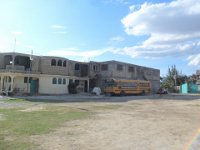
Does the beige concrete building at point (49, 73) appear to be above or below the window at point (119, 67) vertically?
below

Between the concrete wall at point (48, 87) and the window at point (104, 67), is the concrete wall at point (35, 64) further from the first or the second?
the window at point (104, 67)

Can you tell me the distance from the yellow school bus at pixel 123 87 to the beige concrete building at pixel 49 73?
4.07 meters

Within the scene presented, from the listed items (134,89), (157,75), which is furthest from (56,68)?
(157,75)

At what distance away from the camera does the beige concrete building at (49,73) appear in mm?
41438

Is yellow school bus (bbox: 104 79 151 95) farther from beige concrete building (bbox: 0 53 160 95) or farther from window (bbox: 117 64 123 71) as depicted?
window (bbox: 117 64 123 71)

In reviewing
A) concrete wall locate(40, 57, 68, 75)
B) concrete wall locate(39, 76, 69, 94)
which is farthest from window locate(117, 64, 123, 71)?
concrete wall locate(39, 76, 69, 94)

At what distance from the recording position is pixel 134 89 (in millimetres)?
52969

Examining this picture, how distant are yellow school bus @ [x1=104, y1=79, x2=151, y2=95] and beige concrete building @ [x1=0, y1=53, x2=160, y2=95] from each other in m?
4.07

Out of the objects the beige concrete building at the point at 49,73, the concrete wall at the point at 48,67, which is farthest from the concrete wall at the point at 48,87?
the concrete wall at the point at 48,67

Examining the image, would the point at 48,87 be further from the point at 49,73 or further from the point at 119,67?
the point at 119,67

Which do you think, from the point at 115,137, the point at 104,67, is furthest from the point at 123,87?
the point at 115,137

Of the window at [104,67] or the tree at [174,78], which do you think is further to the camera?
the tree at [174,78]

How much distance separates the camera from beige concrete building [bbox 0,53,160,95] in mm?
41438

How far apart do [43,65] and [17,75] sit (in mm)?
5925
